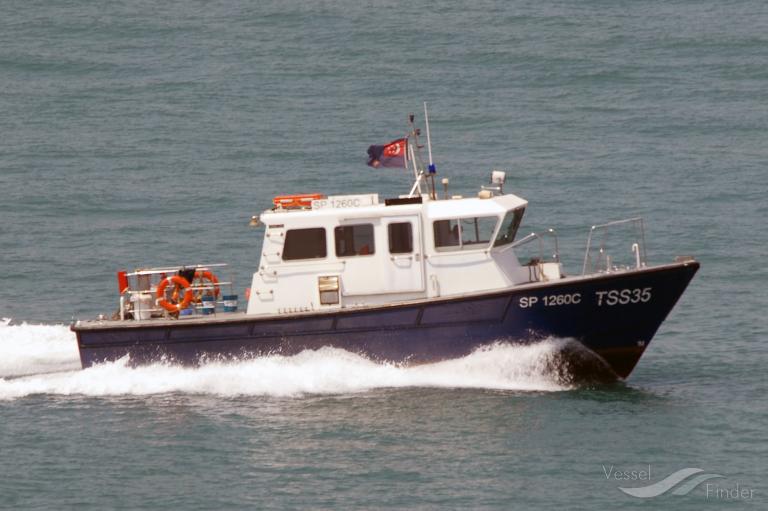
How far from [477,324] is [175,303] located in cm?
541

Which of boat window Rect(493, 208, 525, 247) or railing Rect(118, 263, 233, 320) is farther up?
boat window Rect(493, 208, 525, 247)

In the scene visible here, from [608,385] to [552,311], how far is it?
67.5 inches

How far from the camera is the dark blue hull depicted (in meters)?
23.7

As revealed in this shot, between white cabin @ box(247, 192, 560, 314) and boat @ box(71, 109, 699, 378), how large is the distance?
17mm

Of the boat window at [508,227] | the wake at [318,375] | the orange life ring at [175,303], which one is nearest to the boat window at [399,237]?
the boat window at [508,227]

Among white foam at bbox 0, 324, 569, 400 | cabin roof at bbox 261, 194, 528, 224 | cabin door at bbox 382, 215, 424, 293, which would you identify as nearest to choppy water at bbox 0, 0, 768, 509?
white foam at bbox 0, 324, 569, 400

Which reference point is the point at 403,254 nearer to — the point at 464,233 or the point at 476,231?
the point at 464,233

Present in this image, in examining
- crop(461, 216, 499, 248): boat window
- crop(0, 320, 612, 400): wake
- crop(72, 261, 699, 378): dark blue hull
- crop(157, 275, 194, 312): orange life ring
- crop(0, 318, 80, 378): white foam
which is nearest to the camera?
crop(72, 261, 699, 378): dark blue hull

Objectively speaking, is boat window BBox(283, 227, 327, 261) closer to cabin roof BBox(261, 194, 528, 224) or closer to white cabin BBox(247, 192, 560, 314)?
white cabin BBox(247, 192, 560, 314)

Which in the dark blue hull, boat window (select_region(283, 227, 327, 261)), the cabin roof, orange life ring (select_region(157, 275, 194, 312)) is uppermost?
the cabin roof

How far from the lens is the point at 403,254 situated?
2428 centimetres

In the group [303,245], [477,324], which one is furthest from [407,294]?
[303,245]

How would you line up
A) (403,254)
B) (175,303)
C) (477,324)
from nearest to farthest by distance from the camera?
1. (477,324)
2. (403,254)
3. (175,303)

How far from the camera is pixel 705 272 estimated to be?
32.5 metres
